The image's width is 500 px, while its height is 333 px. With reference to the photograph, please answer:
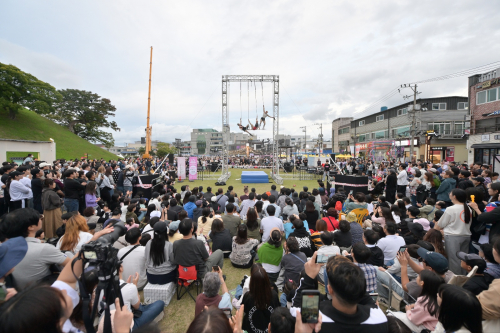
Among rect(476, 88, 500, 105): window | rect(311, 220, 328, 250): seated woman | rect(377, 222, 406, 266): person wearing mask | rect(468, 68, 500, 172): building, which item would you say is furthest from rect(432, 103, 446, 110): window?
rect(311, 220, 328, 250): seated woman

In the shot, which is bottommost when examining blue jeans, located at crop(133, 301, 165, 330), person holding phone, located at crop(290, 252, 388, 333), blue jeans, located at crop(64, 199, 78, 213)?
blue jeans, located at crop(133, 301, 165, 330)

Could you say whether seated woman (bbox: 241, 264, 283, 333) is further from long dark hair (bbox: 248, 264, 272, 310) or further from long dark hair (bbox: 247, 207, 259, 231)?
long dark hair (bbox: 247, 207, 259, 231)

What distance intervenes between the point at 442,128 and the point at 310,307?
1488 inches

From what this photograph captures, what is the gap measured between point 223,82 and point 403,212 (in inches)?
557

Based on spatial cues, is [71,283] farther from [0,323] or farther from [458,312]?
[458,312]

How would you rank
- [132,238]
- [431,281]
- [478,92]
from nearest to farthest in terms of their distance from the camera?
[431,281] < [132,238] < [478,92]

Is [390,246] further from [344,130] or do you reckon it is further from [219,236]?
[344,130]

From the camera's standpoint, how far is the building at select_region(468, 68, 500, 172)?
58.3ft

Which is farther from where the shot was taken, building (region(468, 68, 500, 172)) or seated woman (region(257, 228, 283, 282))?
building (region(468, 68, 500, 172))

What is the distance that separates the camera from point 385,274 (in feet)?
10.2

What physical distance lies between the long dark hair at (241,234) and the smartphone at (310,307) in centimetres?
270

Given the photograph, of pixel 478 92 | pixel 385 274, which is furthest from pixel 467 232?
pixel 478 92

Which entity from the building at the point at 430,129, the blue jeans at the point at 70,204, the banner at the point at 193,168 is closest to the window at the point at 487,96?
the building at the point at 430,129

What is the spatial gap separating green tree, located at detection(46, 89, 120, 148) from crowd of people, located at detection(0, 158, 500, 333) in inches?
1499
